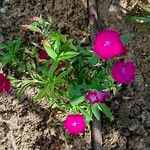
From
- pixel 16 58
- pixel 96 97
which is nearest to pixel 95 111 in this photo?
pixel 96 97

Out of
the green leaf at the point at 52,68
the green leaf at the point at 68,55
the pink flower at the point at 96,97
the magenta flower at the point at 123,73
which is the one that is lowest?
the pink flower at the point at 96,97

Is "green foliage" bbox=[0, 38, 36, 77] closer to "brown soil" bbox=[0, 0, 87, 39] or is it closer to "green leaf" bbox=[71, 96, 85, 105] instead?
"brown soil" bbox=[0, 0, 87, 39]

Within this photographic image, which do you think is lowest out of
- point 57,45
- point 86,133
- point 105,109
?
point 86,133

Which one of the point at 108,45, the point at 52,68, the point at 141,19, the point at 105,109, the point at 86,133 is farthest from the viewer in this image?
the point at 141,19

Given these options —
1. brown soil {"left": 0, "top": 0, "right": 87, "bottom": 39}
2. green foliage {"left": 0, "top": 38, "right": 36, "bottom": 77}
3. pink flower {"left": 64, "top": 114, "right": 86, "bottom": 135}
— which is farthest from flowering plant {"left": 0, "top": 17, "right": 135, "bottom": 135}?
→ brown soil {"left": 0, "top": 0, "right": 87, "bottom": 39}

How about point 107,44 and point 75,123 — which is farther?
point 75,123

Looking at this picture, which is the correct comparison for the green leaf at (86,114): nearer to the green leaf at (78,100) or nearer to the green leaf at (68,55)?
the green leaf at (78,100)

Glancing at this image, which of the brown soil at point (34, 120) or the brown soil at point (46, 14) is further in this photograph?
the brown soil at point (46, 14)

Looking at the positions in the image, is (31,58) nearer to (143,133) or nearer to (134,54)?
(134,54)

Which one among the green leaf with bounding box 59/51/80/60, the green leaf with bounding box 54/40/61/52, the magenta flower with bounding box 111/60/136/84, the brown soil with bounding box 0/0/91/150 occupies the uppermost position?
the magenta flower with bounding box 111/60/136/84

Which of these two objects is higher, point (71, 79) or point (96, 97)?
point (96, 97)

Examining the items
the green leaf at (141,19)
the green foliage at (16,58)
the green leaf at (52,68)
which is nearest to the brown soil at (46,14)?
the green foliage at (16,58)

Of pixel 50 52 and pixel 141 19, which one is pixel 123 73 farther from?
pixel 141 19
